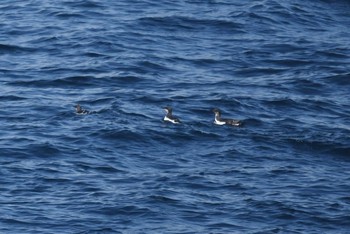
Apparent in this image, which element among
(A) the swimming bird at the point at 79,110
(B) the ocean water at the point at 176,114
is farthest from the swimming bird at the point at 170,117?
(A) the swimming bird at the point at 79,110

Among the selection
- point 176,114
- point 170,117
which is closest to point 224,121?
point 170,117

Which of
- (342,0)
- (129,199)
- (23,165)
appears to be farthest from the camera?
(342,0)

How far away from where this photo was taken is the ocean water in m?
30.8

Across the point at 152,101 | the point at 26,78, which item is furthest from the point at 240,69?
the point at 26,78

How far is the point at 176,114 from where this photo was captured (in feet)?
129

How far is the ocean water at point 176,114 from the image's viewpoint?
30.8 meters

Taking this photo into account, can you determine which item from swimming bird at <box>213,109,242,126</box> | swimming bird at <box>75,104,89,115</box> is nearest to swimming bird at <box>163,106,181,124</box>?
swimming bird at <box>213,109,242,126</box>

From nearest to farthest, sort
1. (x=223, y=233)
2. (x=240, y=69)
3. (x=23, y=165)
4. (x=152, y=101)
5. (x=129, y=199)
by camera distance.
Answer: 1. (x=223, y=233)
2. (x=129, y=199)
3. (x=23, y=165)
4. (x=152, y=101)
5. (x=240, y=69)

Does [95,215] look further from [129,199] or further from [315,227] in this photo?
[315,227]

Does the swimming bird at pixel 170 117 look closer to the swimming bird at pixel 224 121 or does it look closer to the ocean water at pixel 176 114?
Result: the ocean water at pixel 176 114

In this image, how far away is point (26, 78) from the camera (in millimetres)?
43062

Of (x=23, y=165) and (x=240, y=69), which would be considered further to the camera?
→ (x=240, y=69)

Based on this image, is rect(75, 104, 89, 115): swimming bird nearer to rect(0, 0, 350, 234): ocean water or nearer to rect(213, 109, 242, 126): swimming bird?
rect(0, 0, 350, 234): ocean water

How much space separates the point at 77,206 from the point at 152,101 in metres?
10.2
